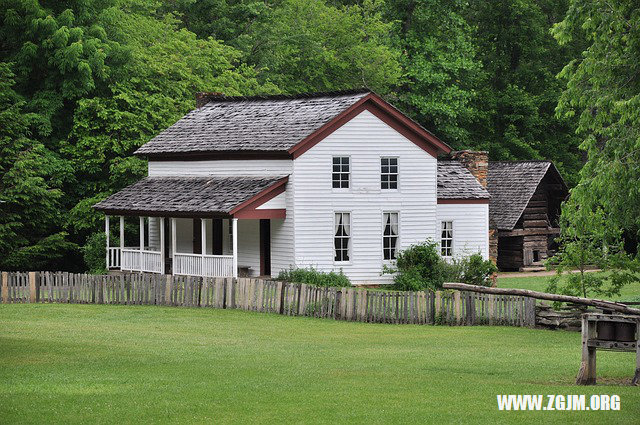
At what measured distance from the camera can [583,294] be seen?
3434 cm

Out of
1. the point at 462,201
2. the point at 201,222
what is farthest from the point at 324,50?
the point at 201,222

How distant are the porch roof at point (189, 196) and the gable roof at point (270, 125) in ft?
3.67

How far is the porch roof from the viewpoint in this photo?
1649 inches

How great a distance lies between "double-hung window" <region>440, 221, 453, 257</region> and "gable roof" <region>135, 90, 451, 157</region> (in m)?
4.14

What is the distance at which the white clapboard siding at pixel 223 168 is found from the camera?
43375 mm

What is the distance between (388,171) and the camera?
44750 millimetres

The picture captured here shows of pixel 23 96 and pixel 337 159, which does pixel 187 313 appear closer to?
pixel 337 159

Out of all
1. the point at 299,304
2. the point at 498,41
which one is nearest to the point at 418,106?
the point at 498,41

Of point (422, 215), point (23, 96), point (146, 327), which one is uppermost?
point (23, 96)

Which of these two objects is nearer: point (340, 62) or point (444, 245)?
point (444, 245)

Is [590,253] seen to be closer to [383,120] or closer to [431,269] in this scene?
[431,269]

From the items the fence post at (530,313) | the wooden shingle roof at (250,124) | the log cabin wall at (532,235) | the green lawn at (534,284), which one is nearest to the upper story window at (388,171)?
the wooden shingle roof at (250,124)

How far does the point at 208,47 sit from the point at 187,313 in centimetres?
3040

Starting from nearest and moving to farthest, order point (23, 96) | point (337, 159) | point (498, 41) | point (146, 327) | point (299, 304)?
point (146, 327), point (299, 304), point (337, 159), point (23, 96), point (498, 41)
